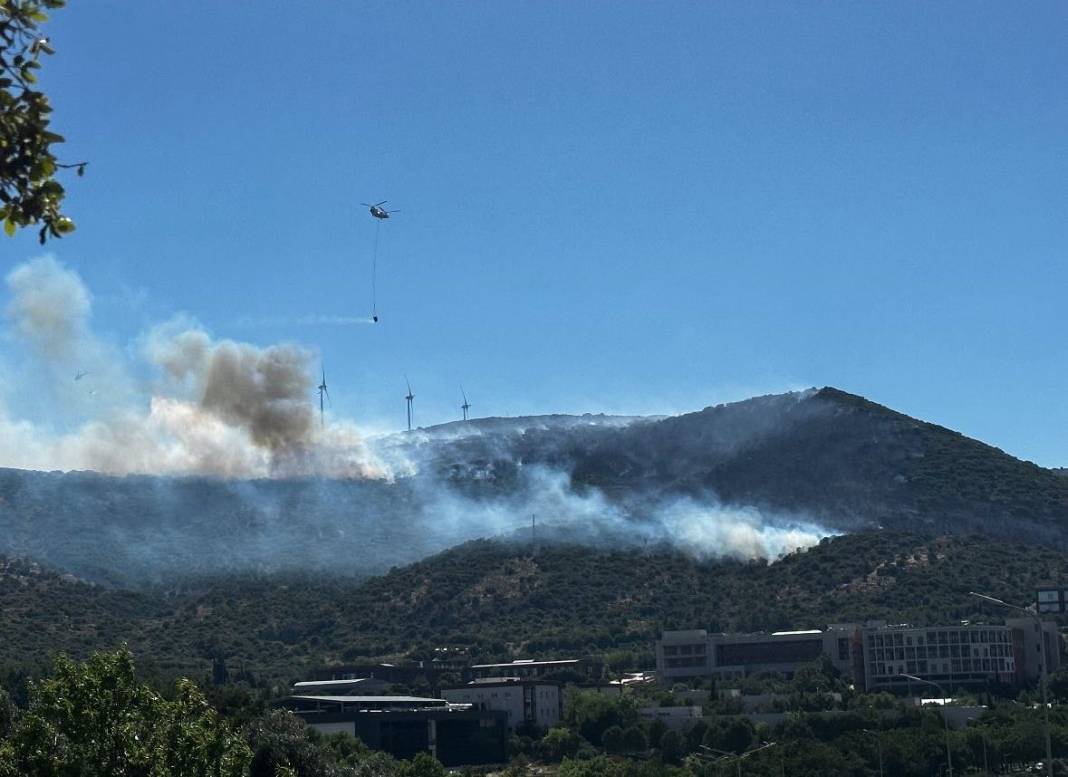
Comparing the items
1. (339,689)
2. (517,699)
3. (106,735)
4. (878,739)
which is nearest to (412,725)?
(517,699)

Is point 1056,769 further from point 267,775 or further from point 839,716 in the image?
point 267,775

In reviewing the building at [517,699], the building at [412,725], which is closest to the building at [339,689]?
the building at [517,699]

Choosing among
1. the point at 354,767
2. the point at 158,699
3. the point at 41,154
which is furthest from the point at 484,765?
the point at 41,154

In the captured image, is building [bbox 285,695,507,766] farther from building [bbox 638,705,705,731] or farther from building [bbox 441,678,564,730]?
building [bbox 638,705,705,731]

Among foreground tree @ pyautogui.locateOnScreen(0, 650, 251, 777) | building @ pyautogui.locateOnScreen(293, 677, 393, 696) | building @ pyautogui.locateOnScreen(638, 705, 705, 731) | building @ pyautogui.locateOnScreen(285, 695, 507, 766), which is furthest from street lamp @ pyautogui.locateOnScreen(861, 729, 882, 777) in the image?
foreground tree @ pyautogui.locateOnScreen(0, 650, 251, 777)

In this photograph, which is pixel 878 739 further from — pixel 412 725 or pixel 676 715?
pixel 412 725
